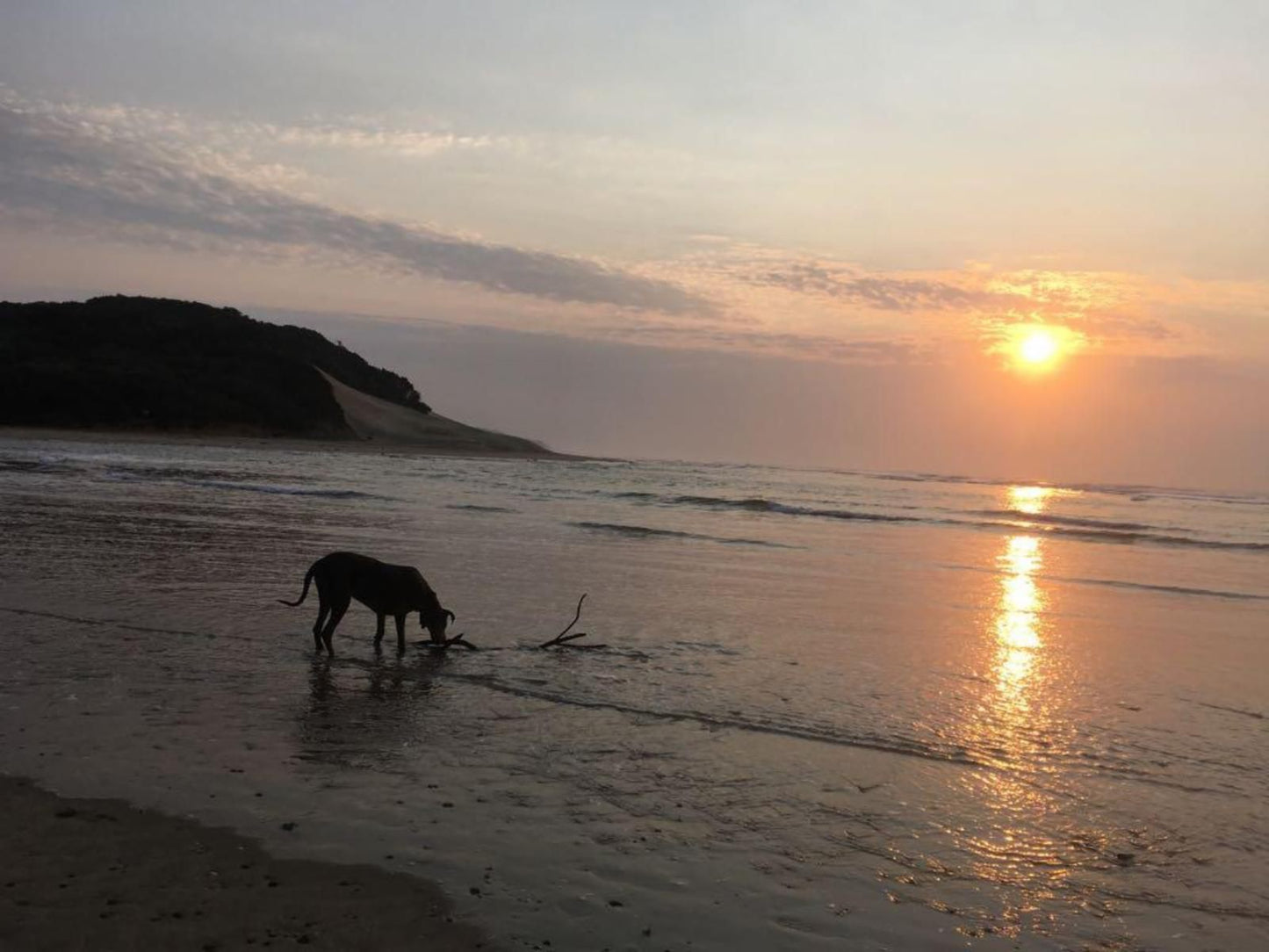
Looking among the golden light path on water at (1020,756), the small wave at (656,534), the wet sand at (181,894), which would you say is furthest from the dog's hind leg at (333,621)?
the small wave at (656,534)

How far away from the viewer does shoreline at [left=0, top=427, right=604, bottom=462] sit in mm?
55875

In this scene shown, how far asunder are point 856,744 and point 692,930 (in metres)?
2.97

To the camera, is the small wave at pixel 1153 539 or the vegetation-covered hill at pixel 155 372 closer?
the small wave at pixel 1153 539

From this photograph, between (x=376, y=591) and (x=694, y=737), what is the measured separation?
12.5 feet

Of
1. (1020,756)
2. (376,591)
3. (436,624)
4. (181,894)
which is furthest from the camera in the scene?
(436,624)

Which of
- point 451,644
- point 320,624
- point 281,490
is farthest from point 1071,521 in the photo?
point 320,624

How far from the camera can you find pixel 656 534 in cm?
2256

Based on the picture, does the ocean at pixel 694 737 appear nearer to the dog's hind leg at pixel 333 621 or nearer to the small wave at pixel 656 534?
the dog's hind leg at pixel 333 621

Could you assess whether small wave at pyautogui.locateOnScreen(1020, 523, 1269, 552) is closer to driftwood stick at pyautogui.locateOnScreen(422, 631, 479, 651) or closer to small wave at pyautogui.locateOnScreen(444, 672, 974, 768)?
driftwood stick at pyautogui.locateOnScreen(422, 631, 479, 651)

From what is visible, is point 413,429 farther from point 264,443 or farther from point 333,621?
point 333,621

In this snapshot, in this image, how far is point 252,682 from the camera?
24.8 feet

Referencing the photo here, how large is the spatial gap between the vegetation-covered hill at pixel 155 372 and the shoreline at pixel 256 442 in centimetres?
129

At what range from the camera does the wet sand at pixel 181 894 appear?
3725mm

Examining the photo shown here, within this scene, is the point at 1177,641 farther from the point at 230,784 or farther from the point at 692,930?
the point at 230,784
